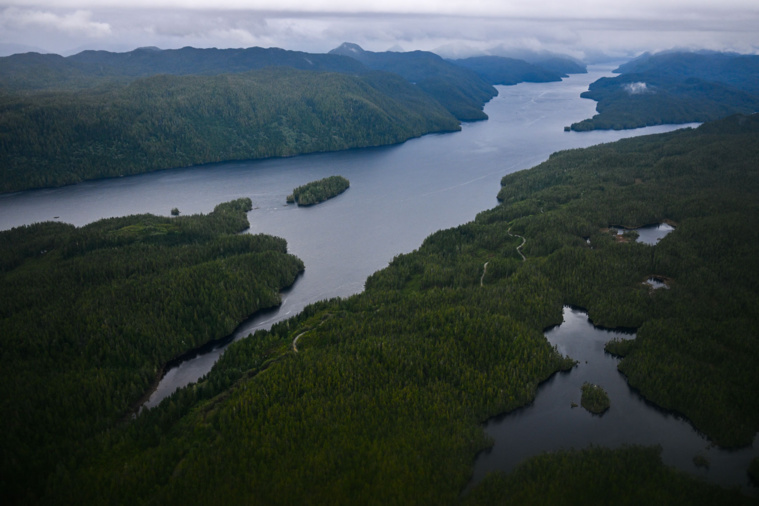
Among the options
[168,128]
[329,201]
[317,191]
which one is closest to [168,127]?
[168,128]

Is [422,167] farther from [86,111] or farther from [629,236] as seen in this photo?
[86,111]

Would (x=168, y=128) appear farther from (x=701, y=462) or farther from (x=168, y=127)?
(x=701, y=462)

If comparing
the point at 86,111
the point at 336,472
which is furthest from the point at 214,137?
the point at 336,472

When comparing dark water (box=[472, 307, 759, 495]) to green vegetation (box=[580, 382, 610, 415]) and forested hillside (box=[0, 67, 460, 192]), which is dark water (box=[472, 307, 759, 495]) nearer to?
green vegetation (box=[580, 382, 610, 415])

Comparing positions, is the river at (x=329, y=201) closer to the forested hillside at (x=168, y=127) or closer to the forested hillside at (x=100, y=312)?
the forested hillside at (x=100, y=312)

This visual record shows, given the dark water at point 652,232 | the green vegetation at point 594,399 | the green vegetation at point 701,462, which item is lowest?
the dark water at point 652,232

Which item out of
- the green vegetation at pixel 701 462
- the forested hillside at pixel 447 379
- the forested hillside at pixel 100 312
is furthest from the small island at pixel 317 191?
the green vegetation at pixel 701 462
